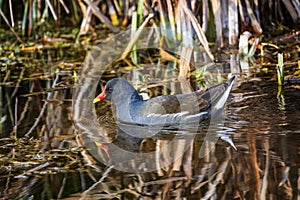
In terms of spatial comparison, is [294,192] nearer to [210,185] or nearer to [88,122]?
[210,185]

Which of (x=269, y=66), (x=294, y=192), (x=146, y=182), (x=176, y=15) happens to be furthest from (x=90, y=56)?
(x=294, y=192)

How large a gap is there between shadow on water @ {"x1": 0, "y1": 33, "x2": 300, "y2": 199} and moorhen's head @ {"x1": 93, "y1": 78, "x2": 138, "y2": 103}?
0.15 metres

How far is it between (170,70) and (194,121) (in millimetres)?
1528

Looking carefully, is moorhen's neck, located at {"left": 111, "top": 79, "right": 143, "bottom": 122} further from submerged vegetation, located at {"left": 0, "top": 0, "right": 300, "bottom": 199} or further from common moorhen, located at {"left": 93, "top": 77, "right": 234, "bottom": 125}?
submerged vegetation, located at {"left": 0, "top": 0, "right": 300, "bottom": 199}

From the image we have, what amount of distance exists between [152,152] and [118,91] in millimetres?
911

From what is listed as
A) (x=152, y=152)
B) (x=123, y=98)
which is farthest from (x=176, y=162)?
(x=123, y=98)

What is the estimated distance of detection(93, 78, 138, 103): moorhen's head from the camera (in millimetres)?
4699

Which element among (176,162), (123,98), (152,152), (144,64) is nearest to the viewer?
(176,162)

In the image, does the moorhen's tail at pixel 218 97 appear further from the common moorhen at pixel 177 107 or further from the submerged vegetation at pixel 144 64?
the submerged vegetation at pixel 144 64

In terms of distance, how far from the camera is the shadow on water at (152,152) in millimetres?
3332

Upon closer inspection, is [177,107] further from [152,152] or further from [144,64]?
[144,64]

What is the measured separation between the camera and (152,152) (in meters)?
3.97

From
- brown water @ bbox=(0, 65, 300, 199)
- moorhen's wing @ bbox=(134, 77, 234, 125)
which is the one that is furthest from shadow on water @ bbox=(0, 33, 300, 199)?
moorhen's wing @ bbox=(134, 77, 234, 125)

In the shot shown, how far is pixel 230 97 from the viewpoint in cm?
485
